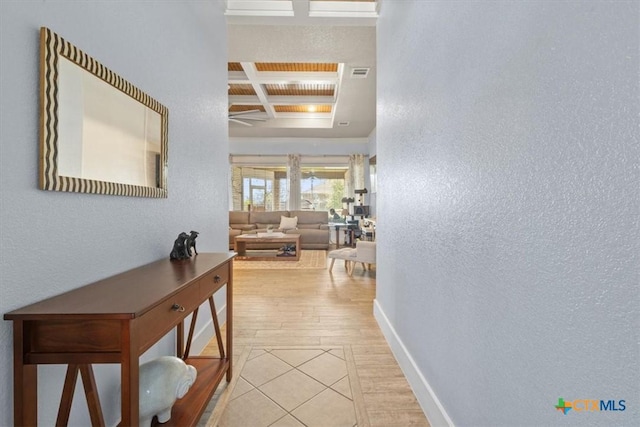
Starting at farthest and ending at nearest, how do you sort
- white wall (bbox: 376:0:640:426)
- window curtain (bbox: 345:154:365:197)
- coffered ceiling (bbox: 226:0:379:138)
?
window curtain (bbox: 345:154:365:197)
coffered ceiling (bbox: 226:0:379:138)
white wall (bbox: 376:0:640:426)

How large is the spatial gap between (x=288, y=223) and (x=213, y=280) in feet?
18.9

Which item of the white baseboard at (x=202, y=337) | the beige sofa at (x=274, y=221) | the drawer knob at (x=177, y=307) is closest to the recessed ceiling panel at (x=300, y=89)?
the beige sofa at (x=274, y=221)

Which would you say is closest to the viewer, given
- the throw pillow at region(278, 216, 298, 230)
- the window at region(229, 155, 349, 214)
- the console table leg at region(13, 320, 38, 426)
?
the console table leg at region(13, 320, 38, 426)

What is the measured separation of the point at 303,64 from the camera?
424 centimetres

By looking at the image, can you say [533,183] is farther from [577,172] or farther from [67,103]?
[67,103]

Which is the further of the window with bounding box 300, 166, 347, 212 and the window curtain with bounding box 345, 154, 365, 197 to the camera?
the window with bounding box 300, 166, 347, 212

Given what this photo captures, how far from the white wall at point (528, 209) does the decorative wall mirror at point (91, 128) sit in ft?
4.91

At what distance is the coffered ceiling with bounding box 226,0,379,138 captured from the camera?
9.58ft

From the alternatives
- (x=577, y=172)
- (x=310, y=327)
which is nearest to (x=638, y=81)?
(x=577, y=172)

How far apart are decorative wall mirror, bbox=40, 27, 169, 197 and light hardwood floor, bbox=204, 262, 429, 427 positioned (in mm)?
1541

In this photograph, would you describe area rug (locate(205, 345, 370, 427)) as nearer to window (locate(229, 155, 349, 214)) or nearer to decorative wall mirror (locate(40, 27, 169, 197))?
decorative wall mirror (locate(40, 27, 169, 197))

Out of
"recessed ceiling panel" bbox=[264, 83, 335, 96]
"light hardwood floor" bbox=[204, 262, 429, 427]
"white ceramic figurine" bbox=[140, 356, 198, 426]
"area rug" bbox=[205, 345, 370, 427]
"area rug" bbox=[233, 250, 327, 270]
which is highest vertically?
"recessed ceiling panel" bbox=[264, 83, 335, 96]

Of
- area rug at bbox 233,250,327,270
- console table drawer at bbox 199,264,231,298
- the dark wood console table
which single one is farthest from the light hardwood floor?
the dark wood console table

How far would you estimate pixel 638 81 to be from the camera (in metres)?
0.58
